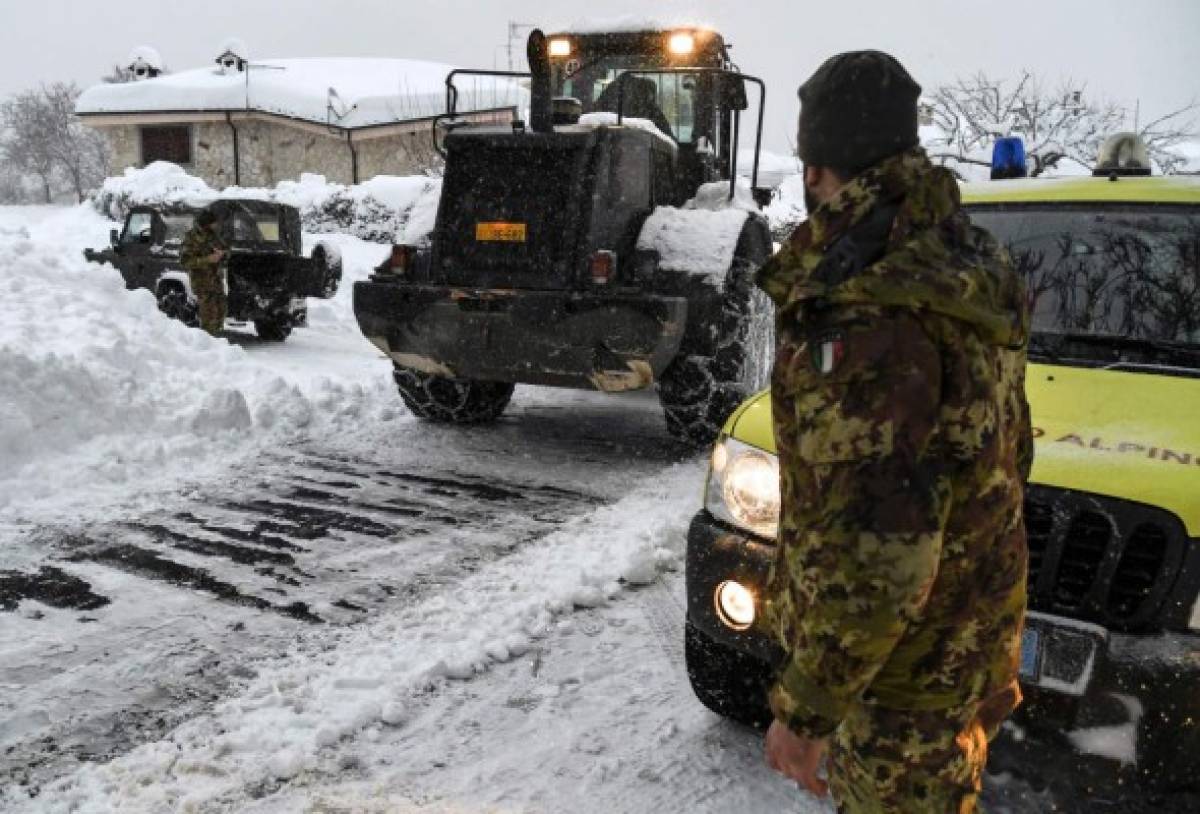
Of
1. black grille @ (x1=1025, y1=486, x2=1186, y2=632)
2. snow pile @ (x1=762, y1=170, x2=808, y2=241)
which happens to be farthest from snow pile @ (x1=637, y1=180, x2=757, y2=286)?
snow pile @ (x1=762, y1=170, x2=808, y2=241)

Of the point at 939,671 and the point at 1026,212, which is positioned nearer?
the point at 939,671

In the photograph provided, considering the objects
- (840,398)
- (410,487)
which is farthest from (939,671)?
(410,487)

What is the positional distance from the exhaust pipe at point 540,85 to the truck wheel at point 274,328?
6.23m

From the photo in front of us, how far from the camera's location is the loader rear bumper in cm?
585

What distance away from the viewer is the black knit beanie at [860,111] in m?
1.54

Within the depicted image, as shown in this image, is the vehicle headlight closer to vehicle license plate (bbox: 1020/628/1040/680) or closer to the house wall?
vehicle license plate (bbox: 1020/628/1040/680)

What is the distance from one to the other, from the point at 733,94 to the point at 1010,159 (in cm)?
372

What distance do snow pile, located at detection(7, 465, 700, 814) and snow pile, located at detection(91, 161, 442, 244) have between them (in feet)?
67.4

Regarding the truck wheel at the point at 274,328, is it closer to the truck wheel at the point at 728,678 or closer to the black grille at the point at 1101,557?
the truck wheel at the point at 728,678

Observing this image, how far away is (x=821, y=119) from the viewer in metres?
1.56

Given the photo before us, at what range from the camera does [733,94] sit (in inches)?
296

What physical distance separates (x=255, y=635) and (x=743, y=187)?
5352mm

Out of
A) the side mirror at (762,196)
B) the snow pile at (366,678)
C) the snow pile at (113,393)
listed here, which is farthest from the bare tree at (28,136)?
the snow pile at (366,678)

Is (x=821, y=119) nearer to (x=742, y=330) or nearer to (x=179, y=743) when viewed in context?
(x=179, y=743)
